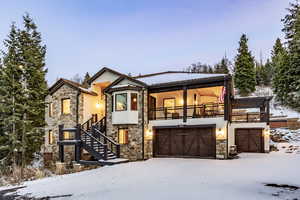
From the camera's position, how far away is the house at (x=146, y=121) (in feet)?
49.3

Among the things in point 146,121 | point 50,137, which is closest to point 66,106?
point 50,137

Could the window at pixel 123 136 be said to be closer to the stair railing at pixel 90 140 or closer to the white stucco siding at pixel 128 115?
the white stucco siding at pixel 128 115

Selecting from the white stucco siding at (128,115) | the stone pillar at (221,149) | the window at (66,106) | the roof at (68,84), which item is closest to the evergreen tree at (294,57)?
the stone pillar at (221,149)

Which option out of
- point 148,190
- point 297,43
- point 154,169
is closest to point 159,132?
point 154,169

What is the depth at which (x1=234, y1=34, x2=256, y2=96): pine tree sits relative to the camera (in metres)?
37.0

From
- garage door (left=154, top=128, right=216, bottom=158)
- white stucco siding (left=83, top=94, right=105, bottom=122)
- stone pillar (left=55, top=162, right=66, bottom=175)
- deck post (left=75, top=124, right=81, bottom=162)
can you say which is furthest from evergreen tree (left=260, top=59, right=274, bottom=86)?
stone pillar (left=55, top=162, right=66, bottom=175)

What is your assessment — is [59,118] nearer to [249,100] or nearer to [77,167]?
[77,167]

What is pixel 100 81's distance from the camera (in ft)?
65.5

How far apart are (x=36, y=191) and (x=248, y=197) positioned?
777 cm

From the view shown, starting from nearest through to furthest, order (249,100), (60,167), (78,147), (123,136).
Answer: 1. (78,147)
2. (60,167)
3. (123,136)
4. (249,100)

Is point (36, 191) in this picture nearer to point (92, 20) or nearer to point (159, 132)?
point (159, 132)

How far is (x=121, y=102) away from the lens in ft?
55.0

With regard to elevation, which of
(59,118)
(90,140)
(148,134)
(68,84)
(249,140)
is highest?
(68,84)

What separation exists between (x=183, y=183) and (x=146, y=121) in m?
8.19
